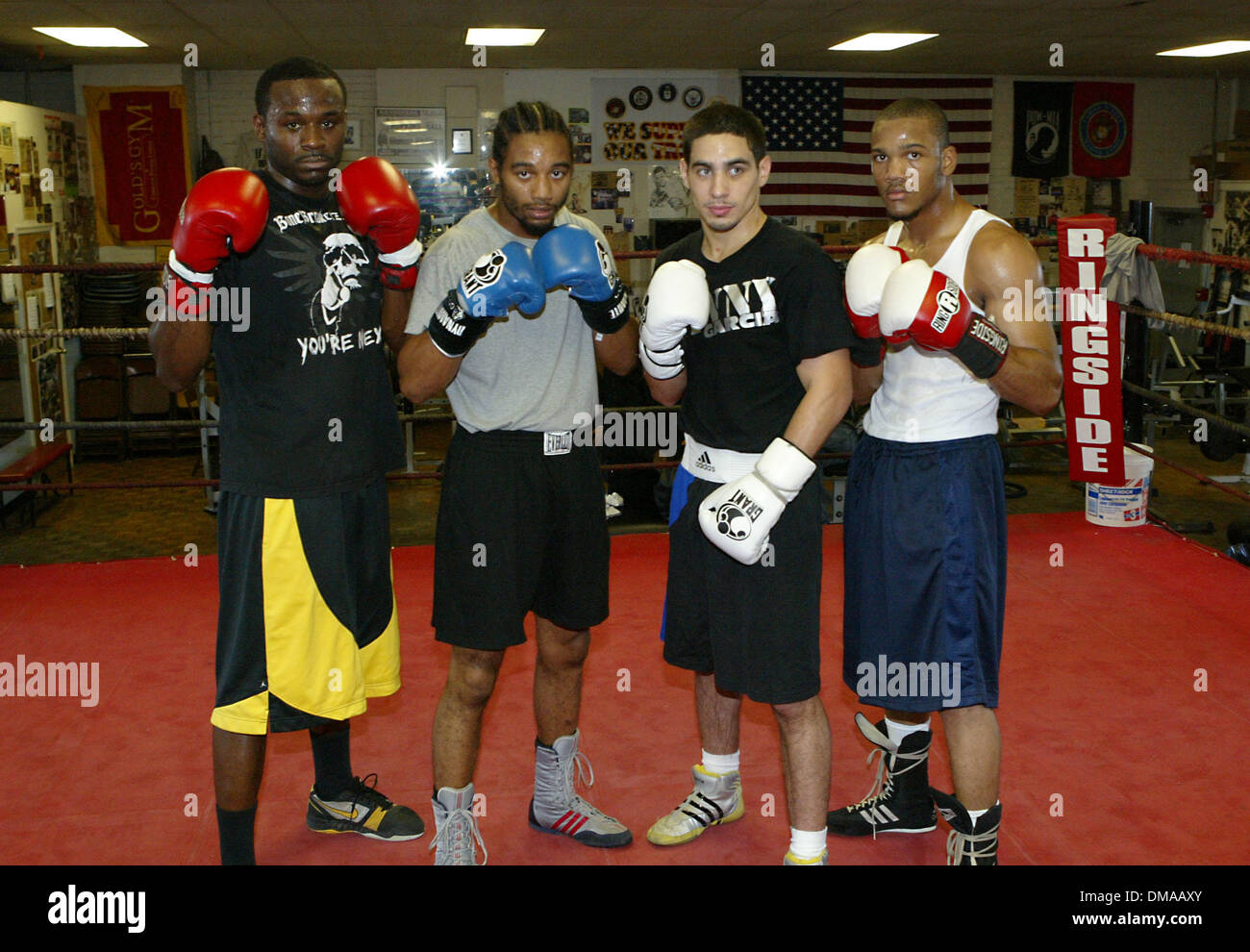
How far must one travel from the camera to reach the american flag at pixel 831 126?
873cm

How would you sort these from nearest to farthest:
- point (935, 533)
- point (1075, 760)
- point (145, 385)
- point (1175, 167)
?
point (935, 533)
point (1075, 760)
point (145, 385)
point (1175, 167)

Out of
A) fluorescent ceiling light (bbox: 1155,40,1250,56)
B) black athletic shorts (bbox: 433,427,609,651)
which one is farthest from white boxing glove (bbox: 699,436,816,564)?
fluorescent ceiling light (bbox: 1155,40,1250,56)

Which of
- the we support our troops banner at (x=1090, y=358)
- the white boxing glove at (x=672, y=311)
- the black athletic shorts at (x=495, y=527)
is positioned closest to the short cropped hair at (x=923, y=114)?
the white boxing glove at (x=672, y=311)

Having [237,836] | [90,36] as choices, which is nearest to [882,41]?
[90,36]

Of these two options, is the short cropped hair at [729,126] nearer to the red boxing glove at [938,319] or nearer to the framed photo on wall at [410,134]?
the red boxing glove at [938,319]

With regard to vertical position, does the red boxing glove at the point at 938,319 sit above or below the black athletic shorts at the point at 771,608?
above

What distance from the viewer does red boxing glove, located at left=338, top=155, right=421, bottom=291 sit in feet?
6.16

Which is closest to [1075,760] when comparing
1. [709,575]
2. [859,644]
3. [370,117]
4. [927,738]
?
[927,738]

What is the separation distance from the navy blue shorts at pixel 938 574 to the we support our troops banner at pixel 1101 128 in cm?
853

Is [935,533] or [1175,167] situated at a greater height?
[1175,167]

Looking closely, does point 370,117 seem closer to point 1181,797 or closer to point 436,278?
point 436,278

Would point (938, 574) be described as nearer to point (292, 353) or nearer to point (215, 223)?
point (292, 353)

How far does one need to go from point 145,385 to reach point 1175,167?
27.6ft

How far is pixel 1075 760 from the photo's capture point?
2.46 m
